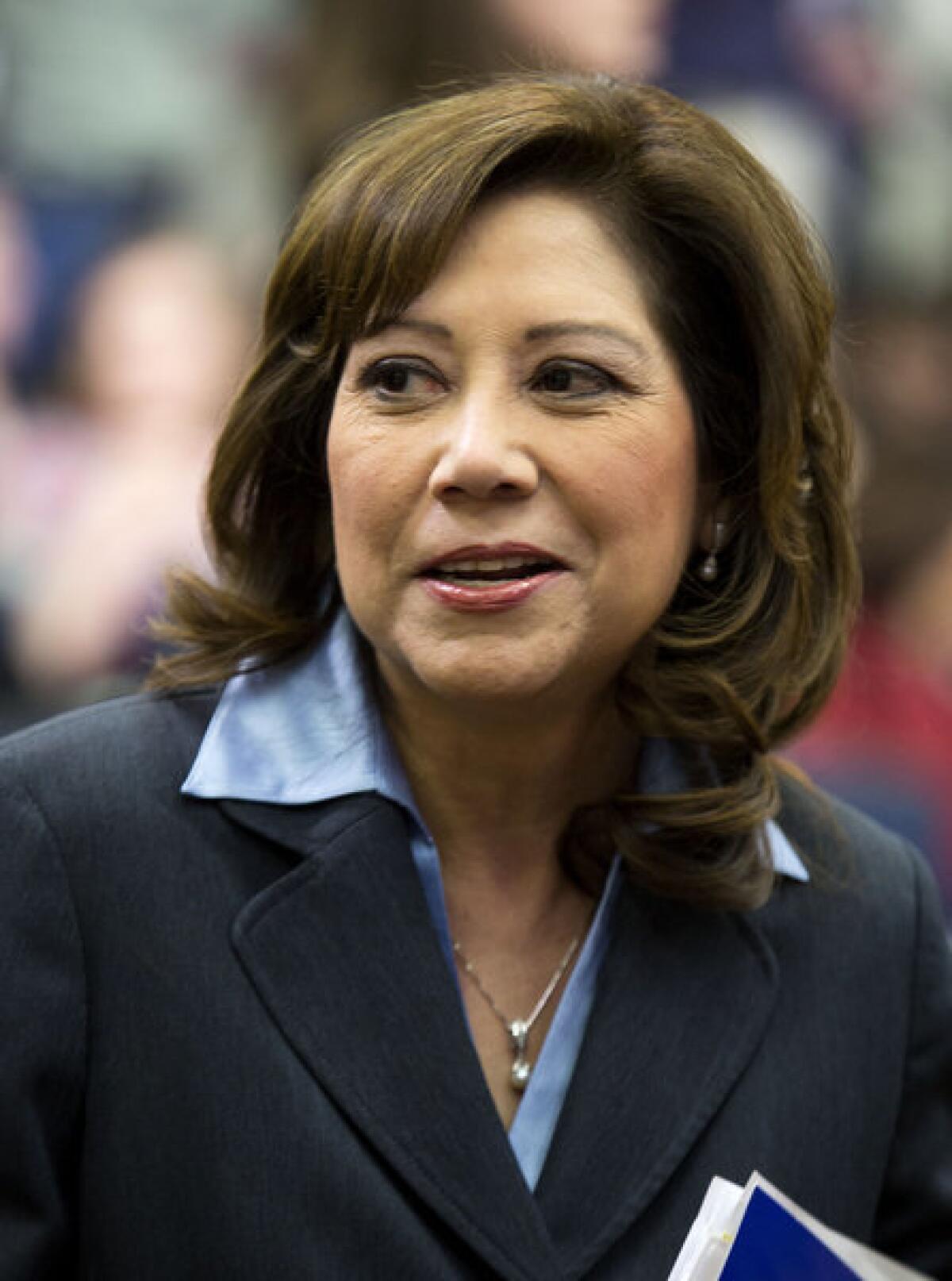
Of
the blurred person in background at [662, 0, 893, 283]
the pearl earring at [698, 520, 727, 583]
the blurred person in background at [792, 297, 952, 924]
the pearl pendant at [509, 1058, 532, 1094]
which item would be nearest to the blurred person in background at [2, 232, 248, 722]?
the blurred person in background at [662, 0, 893, 283]

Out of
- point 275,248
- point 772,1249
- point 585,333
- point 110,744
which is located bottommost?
point 772,1249

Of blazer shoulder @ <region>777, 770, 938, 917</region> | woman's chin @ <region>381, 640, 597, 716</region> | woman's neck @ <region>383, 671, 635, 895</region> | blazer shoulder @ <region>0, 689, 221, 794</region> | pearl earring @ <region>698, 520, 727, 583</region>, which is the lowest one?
blazer shoulder @ <region>777, 770, 938, 917</region>

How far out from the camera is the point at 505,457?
2.02 meters

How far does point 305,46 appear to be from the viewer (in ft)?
15.3

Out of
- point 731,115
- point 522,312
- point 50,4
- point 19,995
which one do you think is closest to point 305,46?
point 50,4

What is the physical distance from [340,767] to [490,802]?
0.21m

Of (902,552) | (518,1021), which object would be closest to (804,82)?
(902,552)

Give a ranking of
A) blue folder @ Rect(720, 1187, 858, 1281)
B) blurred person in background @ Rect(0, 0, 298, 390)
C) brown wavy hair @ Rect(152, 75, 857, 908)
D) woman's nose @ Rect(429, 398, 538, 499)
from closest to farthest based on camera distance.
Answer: blue folder @ Rect(720, 1187, 858, 1281) → woman's nose @ Rect(429, 398, 538, 499) → brown wavy hair @ Rect(152, 75, 857, 908) → blurred person in background @ Rect(0, 0, 298, 390)

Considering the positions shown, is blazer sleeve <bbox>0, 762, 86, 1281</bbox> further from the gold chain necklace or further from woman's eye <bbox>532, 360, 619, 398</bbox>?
woman's eye <bbox>532, 360, 619, 398</bbox>

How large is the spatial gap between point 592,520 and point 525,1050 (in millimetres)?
599

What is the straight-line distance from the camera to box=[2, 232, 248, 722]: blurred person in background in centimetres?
447

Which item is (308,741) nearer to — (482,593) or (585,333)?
(482,593)

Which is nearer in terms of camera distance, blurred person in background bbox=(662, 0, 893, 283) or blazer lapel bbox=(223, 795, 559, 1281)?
blazer lapel bbox=(223, 795, 559, 1281)

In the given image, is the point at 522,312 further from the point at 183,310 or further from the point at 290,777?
the point at 183,310
